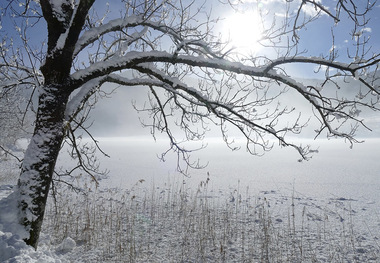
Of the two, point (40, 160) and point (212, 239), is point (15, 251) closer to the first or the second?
point (40, 160)

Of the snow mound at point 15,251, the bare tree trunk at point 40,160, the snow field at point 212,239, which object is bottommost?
the snow field at point 212,239

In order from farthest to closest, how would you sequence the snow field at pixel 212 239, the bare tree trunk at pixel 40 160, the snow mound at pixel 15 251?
1. the snow field at pixel 212 239
2. the bare tree trunk at pixel 40 160
3. the snow mound at pixel 15 251

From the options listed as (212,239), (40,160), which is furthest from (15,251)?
(212,239)

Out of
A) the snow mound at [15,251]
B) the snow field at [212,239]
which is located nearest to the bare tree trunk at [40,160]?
the snow mound at [15,251]

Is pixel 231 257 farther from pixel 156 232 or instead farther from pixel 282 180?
pixel 282 180

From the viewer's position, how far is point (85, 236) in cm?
484

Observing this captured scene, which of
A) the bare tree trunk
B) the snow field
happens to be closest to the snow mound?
the bare tree trunk

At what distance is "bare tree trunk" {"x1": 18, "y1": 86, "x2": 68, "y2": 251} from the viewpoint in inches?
102

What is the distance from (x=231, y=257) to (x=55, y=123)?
3416mm

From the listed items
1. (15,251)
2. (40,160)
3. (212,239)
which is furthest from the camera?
(212,239)

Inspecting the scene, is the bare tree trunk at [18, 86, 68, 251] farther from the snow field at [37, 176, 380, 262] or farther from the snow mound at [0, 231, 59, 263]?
the snow field at [37, 176, 380, 262]

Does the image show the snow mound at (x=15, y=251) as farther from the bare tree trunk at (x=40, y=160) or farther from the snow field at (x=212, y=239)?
the snow field at (x=212, y=239)

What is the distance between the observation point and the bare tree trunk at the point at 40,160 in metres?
2.58

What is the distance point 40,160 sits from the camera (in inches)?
105
